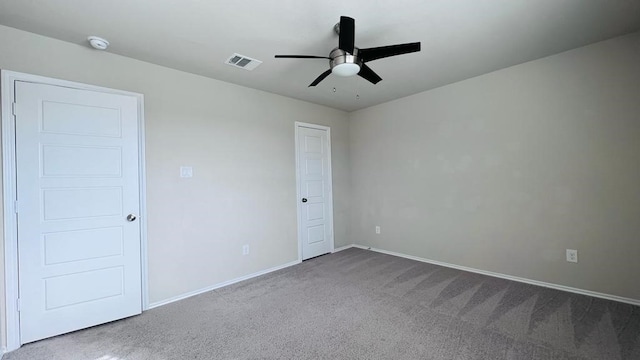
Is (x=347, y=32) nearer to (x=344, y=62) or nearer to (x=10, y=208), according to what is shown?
(x=344, y=62)

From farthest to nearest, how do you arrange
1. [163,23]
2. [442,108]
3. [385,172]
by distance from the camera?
[385,172]
[442,108]
[163,23]

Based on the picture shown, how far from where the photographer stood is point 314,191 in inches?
174

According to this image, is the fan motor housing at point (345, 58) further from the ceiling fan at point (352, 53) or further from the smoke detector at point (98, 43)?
the smoke detector at point (98, 43)

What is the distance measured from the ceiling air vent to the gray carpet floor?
Result: 255 centimetres

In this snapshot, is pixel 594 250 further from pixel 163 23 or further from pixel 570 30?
pixel 163 23

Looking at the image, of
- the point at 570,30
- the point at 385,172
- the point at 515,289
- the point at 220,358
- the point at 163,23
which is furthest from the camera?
the point at 385,172

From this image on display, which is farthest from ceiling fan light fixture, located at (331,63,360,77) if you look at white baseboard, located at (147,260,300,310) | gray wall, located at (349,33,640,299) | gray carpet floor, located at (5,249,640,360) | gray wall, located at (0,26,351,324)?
white baseboard, located at (147,260,300,310)

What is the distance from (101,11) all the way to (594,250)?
4862 mm

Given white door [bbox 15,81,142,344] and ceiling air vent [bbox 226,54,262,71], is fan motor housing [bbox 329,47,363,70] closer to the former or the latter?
ceiling air vent [bbox 226,54,262,71]

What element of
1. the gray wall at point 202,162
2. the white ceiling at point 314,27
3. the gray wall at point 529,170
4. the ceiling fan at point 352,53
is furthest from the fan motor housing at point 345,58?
the gray wall at point 529,170

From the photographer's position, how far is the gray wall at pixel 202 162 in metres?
2.49

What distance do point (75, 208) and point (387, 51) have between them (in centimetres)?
298

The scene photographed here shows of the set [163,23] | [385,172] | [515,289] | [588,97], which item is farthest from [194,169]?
[588,97]

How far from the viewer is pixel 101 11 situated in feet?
6.45
